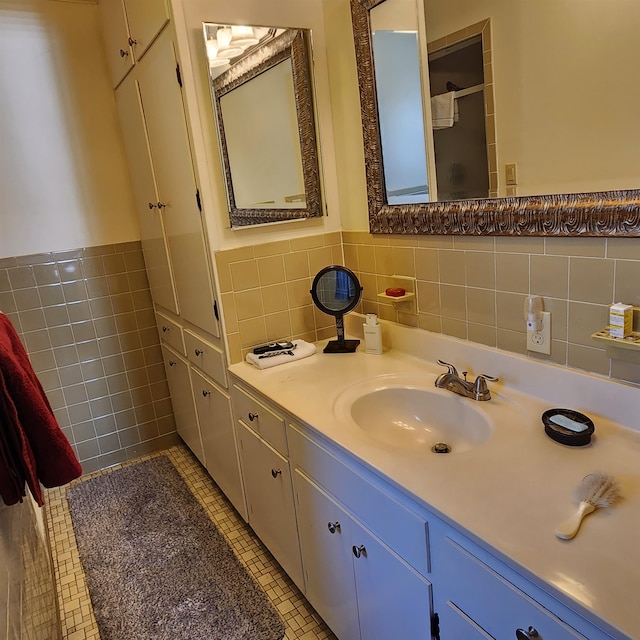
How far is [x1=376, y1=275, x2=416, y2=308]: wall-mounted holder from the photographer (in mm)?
1633

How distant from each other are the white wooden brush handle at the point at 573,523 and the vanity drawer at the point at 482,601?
11cm

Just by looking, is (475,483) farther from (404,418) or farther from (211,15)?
(211,15)

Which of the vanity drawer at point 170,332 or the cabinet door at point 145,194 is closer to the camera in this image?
the cabinet door at point 145,194

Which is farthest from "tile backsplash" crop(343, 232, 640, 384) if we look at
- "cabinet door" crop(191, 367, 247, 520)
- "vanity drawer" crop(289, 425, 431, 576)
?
"cabinet door" crop(191, 367, 247, 520)

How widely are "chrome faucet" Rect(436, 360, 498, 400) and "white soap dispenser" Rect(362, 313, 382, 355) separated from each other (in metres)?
0.34

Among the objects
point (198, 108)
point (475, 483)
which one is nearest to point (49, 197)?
point (198, 108)

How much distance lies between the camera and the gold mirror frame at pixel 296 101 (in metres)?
1.66

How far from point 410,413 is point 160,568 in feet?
3.85

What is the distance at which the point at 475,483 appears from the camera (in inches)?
36.8

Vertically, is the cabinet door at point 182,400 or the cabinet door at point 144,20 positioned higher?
the cabinet door at point 144,20

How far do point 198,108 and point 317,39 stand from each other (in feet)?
1.66

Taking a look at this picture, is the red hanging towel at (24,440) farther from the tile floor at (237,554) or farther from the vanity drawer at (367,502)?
the tile floor at (237,554)

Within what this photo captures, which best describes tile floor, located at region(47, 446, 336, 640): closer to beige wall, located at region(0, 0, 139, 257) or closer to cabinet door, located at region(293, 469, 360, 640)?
cabinet door, located at region(293, 469, 360, 640)

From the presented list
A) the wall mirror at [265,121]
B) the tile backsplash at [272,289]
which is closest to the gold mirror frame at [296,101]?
the wall mirror at [265,121]
